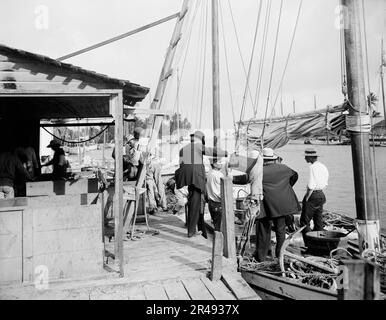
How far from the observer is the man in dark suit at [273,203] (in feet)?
18.6

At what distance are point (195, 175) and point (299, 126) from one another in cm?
317

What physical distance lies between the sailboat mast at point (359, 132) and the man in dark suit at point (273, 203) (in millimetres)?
1111

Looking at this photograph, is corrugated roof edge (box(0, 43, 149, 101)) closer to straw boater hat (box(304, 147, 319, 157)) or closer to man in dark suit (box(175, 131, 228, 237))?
man in dark suit (box(175, 131, 228, 237))

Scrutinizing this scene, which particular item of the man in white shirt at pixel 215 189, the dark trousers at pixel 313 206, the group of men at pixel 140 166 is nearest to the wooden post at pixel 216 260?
the man in white shirt at pixel 215 189

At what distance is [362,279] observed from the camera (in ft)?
9.55

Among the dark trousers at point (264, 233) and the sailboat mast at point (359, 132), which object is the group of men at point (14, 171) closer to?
the dark trousers at point (264, 233)

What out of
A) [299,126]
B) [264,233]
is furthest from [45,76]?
[299,126]

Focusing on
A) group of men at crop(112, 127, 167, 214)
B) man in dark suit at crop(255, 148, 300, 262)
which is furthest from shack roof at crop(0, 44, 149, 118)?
man in dark suit at crop(255, 148, 300, 262)

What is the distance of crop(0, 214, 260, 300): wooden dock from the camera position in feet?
12.7

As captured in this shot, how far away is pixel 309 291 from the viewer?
407cm

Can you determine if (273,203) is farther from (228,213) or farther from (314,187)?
(314,187)

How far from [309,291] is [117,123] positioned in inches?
134
